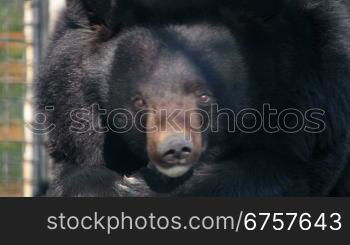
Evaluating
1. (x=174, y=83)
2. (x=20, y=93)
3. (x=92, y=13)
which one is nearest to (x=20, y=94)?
(x=20, y=93)

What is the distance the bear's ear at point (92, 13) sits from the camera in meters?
4.25

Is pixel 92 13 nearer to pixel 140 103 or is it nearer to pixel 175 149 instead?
pixel 140 103

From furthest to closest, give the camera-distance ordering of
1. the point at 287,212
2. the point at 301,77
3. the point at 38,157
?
the point at 38,157 < the point at 301,77 < the point at 287,212

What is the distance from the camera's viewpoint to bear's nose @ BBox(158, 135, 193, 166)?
12.6 ft

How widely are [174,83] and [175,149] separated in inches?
13.9

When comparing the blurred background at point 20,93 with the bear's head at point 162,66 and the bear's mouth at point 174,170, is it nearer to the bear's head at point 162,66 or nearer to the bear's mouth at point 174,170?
the bear's head at point 162,66

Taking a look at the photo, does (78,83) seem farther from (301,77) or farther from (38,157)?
(38,157)

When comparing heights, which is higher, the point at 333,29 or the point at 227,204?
the point at 333,29

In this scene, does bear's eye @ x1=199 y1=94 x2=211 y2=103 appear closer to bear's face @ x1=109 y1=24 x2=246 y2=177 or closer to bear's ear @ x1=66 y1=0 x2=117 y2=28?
bear's face @ x1=109 y1=24 x2=246 y2=177

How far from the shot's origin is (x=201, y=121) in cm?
408

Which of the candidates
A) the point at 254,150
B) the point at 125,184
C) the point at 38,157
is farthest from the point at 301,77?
the point at 38,157

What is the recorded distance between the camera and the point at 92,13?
4320 millimetres

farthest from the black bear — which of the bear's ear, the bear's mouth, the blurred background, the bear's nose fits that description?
the blurred background

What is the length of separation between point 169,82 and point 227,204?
61 cm
